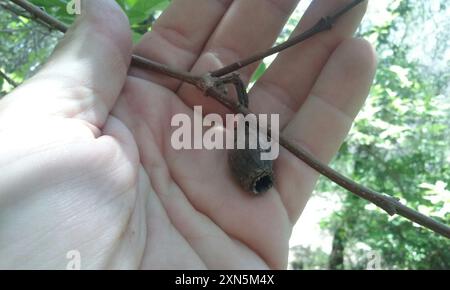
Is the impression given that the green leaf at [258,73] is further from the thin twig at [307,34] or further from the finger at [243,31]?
the thin twig at [307,34]

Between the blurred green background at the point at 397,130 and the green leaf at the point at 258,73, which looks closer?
the green leaf at the point at 258,73

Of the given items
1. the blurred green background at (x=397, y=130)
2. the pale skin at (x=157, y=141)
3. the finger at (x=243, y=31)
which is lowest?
the blurred green background at (x=397, y=130)

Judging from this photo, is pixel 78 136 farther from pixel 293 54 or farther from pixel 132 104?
pixel 293 54

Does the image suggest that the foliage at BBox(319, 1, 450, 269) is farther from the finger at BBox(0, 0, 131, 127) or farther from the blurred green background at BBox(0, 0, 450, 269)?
the finger at BBox(0, 0, 131, 127)

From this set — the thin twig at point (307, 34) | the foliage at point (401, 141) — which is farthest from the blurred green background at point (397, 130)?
the thin twig at point (307, 34)

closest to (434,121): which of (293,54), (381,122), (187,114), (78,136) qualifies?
(381,122)
